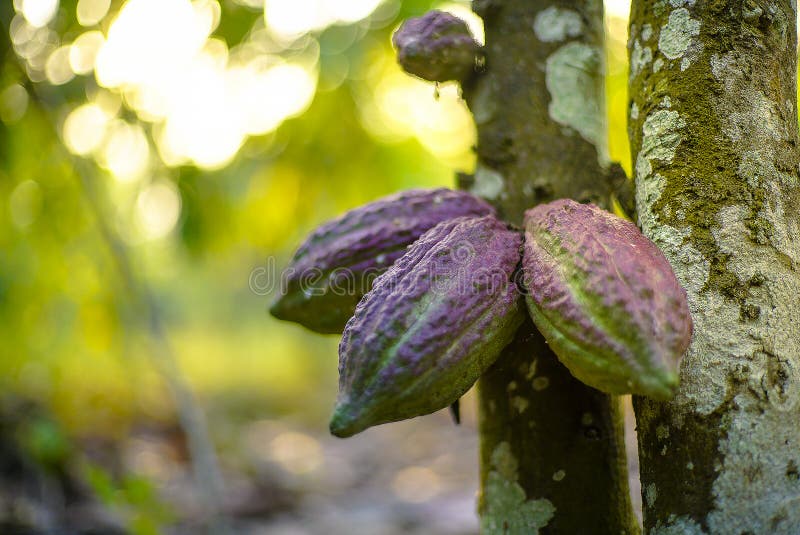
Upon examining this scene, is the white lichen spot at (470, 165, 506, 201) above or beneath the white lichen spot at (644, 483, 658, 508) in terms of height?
above

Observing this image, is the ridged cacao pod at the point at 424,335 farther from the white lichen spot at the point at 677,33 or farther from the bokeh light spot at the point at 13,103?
the bokeh light spot at the point at 13,103

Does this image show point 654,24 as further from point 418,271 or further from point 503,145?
point 418,271

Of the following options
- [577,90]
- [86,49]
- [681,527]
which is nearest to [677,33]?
[577,90]

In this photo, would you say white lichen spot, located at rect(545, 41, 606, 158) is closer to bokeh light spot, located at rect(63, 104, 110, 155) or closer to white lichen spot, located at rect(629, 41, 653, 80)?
white lichen spot, located at rect(629, 41, 653, 80)

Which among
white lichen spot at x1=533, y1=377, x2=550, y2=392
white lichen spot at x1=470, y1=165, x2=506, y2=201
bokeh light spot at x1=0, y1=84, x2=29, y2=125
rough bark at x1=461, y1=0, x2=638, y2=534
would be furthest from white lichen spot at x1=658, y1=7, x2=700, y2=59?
bokeh light spot at x1=0, y1=84, x2=29, y2=125

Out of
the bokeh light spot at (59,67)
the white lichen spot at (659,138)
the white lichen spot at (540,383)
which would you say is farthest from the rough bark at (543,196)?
the bokeh light spot at (59,67)

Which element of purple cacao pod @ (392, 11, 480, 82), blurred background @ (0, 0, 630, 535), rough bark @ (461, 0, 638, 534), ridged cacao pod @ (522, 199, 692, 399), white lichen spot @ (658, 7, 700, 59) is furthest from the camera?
blurred background @ (0, 0, 630, 535)
